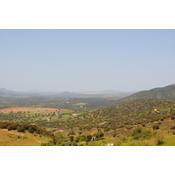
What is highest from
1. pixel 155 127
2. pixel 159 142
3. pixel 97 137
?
pixel 159 142

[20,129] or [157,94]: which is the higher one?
[157,94]

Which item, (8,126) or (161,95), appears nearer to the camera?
(8,126)

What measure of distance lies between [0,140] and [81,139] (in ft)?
40.6

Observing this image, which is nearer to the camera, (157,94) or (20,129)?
(20,129)

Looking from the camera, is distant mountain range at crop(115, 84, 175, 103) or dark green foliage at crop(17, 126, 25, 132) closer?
dark green foliage at crop(17, 126, 25, 132)

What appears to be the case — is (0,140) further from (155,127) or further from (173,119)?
(173,119)

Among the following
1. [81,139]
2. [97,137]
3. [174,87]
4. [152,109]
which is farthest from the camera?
[174,87]

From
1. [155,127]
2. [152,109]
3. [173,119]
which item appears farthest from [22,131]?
[152,109]

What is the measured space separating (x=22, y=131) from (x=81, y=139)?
9.83 metres

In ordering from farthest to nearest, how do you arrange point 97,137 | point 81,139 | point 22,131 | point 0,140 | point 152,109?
1. point 152,109
2. point 97,137
3. point 81,139
4. point 22,131
5. point 0,140

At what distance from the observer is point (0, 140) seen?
Result: 17734 millimetres

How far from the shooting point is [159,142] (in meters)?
14.0

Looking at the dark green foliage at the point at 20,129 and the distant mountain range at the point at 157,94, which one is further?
the distant mountain range at the point at 157,94

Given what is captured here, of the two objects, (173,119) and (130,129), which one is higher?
(173,119)
